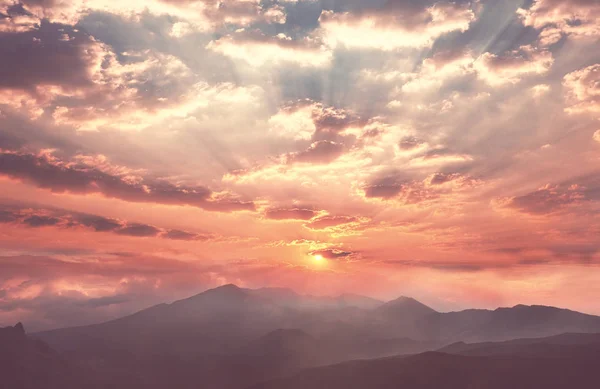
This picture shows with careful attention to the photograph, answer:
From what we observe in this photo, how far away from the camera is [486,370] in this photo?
612 feet

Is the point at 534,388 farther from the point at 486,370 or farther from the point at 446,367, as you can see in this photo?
the point at 446,367

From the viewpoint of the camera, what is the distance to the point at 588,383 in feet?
556

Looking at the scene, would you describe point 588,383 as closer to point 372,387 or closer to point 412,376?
point 412,376

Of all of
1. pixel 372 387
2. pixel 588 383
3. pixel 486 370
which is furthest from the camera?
pixel 372 387

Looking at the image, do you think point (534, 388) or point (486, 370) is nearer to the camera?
point (534, 388)

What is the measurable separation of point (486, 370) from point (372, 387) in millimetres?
51751

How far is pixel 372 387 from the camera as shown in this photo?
199125mm

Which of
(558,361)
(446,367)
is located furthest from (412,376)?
(558,361)

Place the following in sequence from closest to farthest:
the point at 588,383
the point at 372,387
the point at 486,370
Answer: the point at 588,383 < the point at 486,370 < the point at 372,387

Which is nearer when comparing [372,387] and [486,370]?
[486,370]

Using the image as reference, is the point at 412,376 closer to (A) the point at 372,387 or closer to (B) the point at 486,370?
(A) the point at 372,387

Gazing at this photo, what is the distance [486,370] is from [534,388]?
20769 mm

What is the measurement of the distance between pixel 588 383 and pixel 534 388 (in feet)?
71.4

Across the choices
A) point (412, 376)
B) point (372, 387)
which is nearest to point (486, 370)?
point (412, 376)
